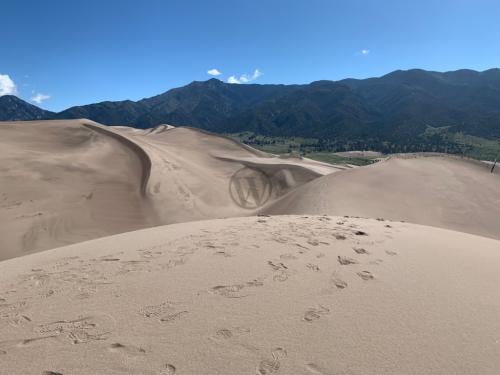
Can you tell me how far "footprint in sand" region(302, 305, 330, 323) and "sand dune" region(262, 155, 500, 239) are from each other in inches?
431

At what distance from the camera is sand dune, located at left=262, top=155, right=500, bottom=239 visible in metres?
15.8

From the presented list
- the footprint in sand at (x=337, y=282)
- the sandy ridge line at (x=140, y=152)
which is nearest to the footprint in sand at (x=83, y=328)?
the footprint in sand at (x=337, y=282)

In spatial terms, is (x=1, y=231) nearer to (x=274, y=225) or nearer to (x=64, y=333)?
(x=274, y=225)

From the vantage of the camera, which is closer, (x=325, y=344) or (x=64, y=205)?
→ (x=325, y=344)

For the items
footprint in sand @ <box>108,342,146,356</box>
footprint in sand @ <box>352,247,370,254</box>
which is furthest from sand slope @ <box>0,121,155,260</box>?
footprint in sand @ <box>352,247,370,254</box>

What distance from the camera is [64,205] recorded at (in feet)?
48.3

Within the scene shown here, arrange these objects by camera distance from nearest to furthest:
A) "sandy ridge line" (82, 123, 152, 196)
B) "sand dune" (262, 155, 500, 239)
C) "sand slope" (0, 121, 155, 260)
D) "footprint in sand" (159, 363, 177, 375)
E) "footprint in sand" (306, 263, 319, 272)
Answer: "footprint in sand" (159, 363, 177, 375)
"footprint in sand" (306, 263, 319, 272)
"sand slope" (0, 121, 155, 260)
"sand dune" (262, 155, 500, 239)
"sandy ridge line" (82, 123, 152, 196)

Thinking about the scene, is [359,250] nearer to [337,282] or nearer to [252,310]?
[337,282]

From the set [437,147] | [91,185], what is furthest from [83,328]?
[437,147]

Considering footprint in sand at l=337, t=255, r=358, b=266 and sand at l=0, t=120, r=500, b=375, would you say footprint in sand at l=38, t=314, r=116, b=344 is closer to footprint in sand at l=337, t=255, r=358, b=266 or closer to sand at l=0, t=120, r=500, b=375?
sand at l=0, t=120, r=500, b=375

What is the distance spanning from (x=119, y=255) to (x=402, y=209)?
14619mm

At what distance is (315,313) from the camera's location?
384 cm

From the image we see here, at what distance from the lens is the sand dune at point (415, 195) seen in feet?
51.8

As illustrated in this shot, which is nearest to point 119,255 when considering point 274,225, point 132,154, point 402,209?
point 274,225
